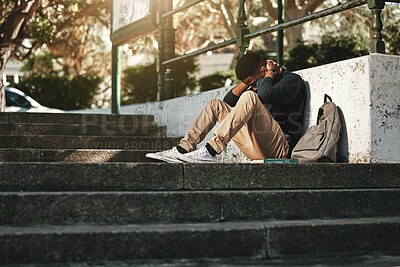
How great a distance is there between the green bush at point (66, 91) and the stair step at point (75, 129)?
14350 mm

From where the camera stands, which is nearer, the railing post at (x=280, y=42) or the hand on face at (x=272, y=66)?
the hand on face at (x=272, y=66)

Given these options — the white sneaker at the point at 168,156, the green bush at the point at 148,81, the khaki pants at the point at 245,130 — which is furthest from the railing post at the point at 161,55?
the green bush at the point at 148,81

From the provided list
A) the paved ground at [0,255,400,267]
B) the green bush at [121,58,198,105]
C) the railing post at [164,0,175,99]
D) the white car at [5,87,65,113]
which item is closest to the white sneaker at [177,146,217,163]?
the paved ground at [0,255,400,267]

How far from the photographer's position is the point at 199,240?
433 centimetres

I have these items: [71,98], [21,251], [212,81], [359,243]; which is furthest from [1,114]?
[71,98]

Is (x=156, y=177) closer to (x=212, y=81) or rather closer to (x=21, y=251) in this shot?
(x=21, y=251)

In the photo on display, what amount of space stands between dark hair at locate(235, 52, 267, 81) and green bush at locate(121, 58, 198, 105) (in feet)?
46.1

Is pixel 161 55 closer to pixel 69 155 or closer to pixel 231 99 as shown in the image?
pixel 231 99

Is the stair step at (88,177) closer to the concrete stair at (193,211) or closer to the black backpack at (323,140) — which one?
the concrete stair at (193,211)

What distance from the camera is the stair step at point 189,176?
16.0 feet

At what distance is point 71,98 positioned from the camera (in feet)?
76.5

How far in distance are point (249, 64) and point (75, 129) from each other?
8.64ft

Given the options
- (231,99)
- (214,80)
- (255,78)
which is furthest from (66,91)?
(255,78)

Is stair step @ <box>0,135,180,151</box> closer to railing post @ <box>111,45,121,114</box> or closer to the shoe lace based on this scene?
the shoe lace
